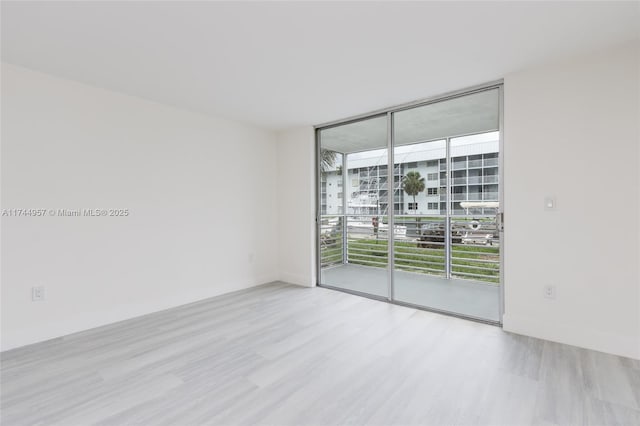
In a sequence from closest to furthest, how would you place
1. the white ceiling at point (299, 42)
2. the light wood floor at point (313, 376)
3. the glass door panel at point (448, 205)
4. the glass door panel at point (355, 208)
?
the light wood floor at point (313, 376), the white ceiling at point (299, 42), the glass door panel at point (448, 205), the glass door panel at point (355, 208)

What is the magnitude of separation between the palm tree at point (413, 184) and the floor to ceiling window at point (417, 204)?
0.6 inches

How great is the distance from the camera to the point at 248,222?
4113mm

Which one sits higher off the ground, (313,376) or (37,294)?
(37,294)

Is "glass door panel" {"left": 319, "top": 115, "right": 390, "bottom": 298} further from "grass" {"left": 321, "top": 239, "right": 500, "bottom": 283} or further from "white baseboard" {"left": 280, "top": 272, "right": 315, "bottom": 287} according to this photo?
"white baseboard" {"left": 280, "top": 272, "right": 315, "bottom": 287}

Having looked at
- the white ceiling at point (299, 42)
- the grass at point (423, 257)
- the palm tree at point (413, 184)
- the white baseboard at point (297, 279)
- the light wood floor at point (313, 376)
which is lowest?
the light wood floor at point (313, 376)

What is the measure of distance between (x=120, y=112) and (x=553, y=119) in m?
3.79

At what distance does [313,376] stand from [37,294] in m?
2.34

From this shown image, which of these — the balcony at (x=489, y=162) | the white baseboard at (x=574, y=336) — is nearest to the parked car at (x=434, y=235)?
the balcony at (x=489, y=162)

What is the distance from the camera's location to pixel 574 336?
232cm

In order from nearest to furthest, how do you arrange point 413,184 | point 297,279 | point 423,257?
point 297,279
point 413,184
point 423,257

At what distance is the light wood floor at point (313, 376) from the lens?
5.18ft

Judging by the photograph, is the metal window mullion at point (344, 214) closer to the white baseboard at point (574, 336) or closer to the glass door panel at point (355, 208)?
the glass door panel at point (355, 208)

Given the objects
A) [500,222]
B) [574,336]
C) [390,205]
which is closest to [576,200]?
[500,222]

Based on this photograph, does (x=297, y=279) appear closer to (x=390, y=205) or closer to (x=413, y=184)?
(x=390, y=205)
